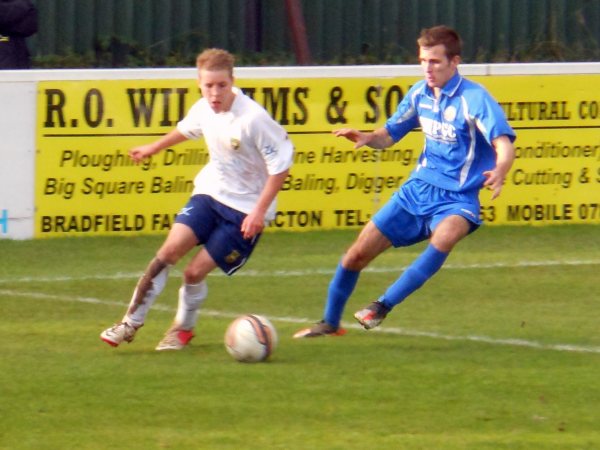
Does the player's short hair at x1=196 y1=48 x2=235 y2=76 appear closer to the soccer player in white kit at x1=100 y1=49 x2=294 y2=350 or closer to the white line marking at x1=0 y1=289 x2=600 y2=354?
the soccer player in white kit at x1=100 y1=49 x2=294 y2=350

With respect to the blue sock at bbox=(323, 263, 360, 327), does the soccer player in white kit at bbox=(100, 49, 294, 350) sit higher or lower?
higher

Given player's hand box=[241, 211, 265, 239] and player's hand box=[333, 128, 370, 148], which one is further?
player's hand box=[333, 128, 370, 148]

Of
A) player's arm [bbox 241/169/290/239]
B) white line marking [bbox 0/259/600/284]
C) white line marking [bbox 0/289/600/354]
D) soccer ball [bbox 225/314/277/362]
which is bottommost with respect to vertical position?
white line marking [bbox 0/259/600/284]

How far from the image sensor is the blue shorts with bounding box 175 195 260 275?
7.95 m

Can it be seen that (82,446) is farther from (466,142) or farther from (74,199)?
(74,199)

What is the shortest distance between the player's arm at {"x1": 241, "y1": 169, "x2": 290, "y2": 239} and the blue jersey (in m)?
0.92

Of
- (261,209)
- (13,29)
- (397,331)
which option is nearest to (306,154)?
(13,29)

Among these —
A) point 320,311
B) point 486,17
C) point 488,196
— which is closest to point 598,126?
point 488,196

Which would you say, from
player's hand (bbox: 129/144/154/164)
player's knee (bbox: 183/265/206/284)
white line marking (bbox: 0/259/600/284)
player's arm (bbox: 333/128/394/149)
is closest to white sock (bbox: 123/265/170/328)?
player's knee (bbox: 183/265/206/284)

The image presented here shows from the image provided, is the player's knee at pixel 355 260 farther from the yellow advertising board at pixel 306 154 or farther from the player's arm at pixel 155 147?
the yellow advertising board at pixel 306 154

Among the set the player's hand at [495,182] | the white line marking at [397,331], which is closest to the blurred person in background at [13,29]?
the white line marking at [397,331]

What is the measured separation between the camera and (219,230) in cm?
798

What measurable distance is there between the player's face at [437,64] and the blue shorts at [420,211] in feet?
1.89

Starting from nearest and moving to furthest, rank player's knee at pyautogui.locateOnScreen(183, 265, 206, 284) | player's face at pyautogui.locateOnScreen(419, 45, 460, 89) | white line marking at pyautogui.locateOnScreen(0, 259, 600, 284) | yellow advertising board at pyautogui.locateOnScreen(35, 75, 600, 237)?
player's knee at pyautogui.locateOnScreen(183, 265, 206, 284) → player's face at pyautogui.locateOnScreen(419, 45, 460, 89) → white line marking at pyautogui.locateOnScreen(0, 259, 600, 284) → yellow advertising board at pyautogui.locateOnScreen(35, 75, 600, 237)
